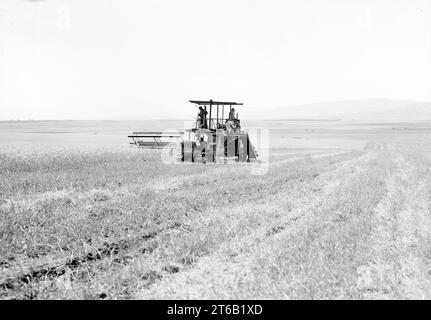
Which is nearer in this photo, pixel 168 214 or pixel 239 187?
pixel 168 214

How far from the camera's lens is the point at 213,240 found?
7164 mm

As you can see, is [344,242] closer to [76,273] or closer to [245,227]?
[245,227]

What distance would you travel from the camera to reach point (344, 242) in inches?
271

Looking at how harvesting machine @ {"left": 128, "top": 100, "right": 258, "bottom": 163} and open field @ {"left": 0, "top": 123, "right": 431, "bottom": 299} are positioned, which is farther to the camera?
harvesting machine @ {"left": 128, "top": 100, "right": 258, "bottom": 163}

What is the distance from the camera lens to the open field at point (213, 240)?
17.1ft

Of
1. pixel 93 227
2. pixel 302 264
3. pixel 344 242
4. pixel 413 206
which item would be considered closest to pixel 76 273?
pixel 93 227

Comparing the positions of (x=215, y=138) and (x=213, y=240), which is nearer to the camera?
(x=213, y=240)

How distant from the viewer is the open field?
17.1 feet

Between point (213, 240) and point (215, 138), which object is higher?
point (215, 138)

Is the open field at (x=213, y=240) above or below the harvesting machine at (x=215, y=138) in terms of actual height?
below

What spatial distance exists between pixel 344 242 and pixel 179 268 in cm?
307

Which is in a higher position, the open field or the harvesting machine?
the harvesting machine

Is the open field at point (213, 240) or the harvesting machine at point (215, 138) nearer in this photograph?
the open field at point (213, 240)

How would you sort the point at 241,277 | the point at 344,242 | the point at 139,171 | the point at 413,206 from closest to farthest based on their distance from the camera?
the point at 241,277
the point at 344,242
the point at 413,206
the point at 139,171
